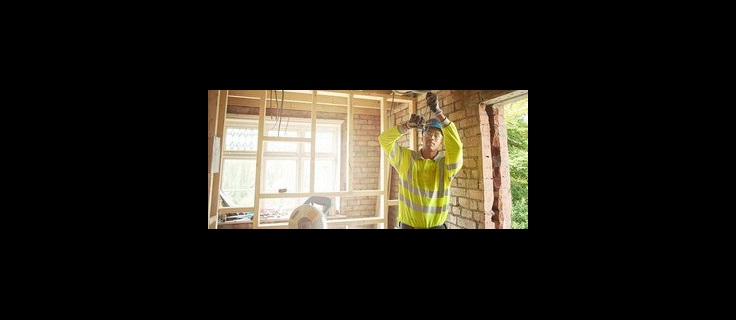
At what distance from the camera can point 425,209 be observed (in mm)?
1793

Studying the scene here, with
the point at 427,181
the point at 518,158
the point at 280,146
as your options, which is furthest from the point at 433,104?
the point at 518,158

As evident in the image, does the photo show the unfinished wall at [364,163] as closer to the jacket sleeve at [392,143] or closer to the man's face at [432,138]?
the jacket sleeve at [392,143]

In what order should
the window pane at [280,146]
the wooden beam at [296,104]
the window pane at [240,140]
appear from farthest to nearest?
the window pane at [280,146] → the window pane at [240,140] → the wooden beam at [296,104]

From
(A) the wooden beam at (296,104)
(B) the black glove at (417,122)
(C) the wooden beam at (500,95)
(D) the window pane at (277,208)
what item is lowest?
(D) the window pane at (277,208)

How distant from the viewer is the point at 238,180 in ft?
11.1

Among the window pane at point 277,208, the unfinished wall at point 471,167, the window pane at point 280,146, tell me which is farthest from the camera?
the window pane at point 280,146

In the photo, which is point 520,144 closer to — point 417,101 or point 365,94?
point 417,101

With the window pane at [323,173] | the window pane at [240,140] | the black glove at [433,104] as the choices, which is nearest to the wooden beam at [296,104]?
the window pane at [240,140]

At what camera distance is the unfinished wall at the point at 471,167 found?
178 cm

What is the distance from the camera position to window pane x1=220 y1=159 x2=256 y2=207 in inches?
132

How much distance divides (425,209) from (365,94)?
1.20m

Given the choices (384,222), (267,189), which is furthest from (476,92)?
(267,189)

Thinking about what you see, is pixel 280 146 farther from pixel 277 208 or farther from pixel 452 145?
pixel 452 145

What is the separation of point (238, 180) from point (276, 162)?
514 mm
